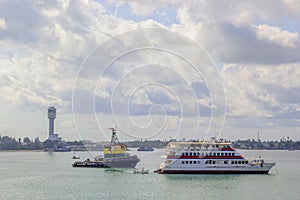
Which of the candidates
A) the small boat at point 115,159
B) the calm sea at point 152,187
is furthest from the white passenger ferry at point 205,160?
the small boat at point 115,159

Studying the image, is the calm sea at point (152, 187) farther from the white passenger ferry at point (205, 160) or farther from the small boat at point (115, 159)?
the small boat at point (115, 159)

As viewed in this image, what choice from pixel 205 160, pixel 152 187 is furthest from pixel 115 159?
pixel 152 187

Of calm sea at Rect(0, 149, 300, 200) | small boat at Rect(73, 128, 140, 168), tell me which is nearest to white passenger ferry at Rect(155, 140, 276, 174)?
calm sea at Rect(0, 149, 300, 200)

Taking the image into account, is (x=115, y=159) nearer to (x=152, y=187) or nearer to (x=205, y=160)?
(x=205, y=160)

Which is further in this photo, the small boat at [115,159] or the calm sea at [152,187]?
the small boat at [115,159]

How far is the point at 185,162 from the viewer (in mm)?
101438

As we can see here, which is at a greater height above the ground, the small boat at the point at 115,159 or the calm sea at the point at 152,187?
the small boat at the point at 115,159

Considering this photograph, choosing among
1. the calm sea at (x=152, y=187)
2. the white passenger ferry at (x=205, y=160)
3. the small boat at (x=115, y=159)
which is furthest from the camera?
the small boat at (x=115, y=159)

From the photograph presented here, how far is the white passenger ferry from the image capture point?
332 ft

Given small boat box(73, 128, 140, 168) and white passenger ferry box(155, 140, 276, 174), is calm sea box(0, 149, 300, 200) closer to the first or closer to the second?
white passenger ferry box(155, 140, 276, 174)

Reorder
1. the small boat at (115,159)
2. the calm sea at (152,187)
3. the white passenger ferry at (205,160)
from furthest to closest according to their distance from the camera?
the small boat at (115,159)
the white passenger ferry at (205,160)
the calm sea at (152,187)

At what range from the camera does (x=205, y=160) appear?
101812mm

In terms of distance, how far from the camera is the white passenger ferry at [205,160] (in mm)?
Result: 101062

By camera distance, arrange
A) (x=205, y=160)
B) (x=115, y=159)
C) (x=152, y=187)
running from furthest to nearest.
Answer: (x=115, y=159) → (x=205, y=160) → (x=152, y=187)
